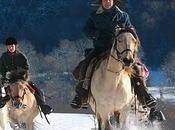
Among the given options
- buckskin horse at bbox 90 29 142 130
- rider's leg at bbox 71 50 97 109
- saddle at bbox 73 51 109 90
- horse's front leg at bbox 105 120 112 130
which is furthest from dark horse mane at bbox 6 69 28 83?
horse's front leg at bbox 105 120 112 130

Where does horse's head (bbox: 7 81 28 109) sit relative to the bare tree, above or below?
above

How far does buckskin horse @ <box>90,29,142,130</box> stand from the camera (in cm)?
1223

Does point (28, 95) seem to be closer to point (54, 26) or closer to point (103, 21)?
point (103, 21)

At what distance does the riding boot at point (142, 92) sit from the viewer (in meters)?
13.2

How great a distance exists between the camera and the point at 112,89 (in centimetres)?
1255

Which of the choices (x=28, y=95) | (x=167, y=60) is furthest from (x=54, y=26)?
(x=28, y=95)

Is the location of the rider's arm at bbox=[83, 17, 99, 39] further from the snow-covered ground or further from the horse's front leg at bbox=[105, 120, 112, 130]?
the snow-covered ground

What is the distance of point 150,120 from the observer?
593 inches

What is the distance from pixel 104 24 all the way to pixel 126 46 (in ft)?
5.55

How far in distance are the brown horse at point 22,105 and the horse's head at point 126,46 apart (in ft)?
11.8

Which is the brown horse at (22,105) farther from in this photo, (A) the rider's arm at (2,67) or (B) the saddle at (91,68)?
(B) the saddle at (91,68)

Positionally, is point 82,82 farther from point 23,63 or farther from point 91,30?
point 23,63

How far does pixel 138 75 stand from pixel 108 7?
144 cm

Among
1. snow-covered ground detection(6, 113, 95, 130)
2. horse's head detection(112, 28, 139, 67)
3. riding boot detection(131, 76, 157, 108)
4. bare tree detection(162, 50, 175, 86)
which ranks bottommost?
bare tree detection(162, 50, 175, 86)
